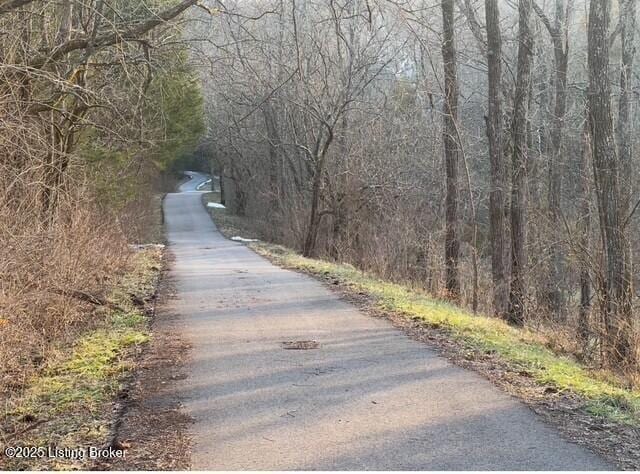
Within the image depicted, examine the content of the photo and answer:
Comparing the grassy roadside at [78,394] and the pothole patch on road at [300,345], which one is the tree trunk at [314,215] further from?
the pothole patch on road at [300,345]

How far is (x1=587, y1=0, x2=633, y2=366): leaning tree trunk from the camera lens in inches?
407

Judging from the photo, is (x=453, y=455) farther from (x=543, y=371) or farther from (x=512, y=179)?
(x=512, y=179)

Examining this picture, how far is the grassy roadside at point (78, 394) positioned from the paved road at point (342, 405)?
71 cm

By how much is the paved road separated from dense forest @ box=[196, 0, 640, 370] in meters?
3.38

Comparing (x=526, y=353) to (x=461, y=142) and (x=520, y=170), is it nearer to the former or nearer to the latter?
(x=461, y=142)

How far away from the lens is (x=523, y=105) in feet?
50.8

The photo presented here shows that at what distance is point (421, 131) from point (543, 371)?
59.8 ft

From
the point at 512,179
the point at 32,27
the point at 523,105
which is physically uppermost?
the point at 32,27

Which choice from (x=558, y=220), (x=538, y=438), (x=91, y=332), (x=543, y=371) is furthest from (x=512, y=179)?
(x=538, y=438)

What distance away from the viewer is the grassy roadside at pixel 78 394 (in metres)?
4.83

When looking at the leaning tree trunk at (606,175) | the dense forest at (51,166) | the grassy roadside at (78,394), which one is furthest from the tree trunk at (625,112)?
the dense forest at (51,166)

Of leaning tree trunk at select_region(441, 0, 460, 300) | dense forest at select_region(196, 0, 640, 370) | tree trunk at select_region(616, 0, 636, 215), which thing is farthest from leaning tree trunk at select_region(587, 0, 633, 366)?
leaning tree trunk at select_region(441, 0, 460, 300)

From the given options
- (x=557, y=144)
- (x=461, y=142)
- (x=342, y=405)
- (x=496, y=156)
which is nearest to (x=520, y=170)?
(x=496, y=156)

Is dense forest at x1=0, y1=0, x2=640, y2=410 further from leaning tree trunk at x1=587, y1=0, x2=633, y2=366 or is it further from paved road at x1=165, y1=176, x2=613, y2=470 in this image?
paved road at x1=165, y1=176, x2=613, y2=470
